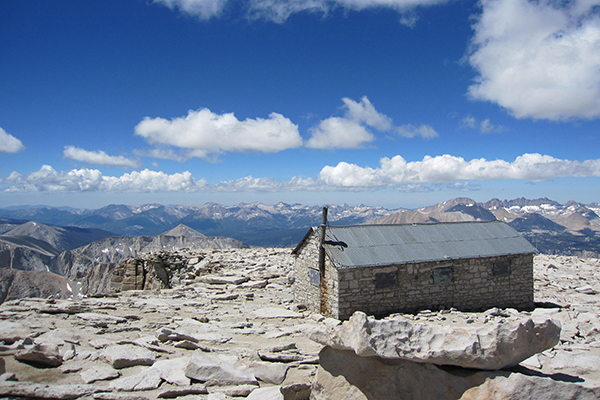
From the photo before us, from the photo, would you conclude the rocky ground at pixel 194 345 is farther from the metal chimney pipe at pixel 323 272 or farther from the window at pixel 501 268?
the window at pixel 501 268

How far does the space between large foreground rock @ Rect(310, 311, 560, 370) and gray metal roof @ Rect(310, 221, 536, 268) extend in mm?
8753

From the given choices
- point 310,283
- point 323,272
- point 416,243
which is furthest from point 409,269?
point 310,283

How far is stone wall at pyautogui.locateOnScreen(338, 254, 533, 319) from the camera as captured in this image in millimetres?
15789

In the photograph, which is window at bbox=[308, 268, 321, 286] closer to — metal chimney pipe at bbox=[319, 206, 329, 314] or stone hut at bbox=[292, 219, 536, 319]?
stone hut at bbox=[292, 219, 536, 319]

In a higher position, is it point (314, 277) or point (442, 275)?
point (442, 275)

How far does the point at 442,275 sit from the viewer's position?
56.7 ft

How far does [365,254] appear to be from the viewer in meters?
16.5

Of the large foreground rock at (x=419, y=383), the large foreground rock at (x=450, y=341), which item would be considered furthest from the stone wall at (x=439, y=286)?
the large foreground rock at (x=450, y=341)

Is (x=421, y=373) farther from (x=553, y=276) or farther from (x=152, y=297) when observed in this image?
(x=553, y=276)

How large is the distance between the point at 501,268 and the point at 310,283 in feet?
34.0

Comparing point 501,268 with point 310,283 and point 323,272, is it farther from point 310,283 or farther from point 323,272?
point 310,283

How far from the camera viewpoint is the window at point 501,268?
18.4 m

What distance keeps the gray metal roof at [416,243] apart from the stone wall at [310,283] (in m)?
0.77

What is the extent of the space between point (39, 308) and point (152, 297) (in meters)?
6.19
